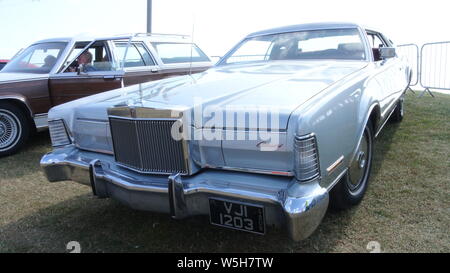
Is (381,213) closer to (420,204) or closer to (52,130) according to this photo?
(420,204)

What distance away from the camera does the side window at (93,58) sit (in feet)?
18.0

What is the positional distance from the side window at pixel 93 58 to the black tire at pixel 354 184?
388cm

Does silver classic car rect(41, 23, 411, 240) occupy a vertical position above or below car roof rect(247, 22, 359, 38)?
below

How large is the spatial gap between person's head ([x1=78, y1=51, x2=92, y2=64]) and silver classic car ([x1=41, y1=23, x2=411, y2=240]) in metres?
2.80

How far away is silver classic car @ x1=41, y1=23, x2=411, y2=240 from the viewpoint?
2.00 metres

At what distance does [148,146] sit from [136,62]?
3.76 m

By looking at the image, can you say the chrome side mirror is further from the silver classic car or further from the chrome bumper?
the chrome bumper

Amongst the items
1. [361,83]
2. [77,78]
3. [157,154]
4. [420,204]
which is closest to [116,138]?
[157,154]

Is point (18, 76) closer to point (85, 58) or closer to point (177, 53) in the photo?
point (85, 58)

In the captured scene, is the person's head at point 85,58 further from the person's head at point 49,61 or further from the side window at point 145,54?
the side window at point 145,54

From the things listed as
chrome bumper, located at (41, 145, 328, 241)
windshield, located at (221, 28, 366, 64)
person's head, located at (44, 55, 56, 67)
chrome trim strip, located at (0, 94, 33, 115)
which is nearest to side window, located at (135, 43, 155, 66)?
person's head, located at (44, 55, 56, 67)

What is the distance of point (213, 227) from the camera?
9.20 feet

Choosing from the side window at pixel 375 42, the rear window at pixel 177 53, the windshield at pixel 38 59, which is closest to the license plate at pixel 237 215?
the side window at pixel 375 42

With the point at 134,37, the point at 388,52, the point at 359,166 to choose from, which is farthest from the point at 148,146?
the point at 134,37
